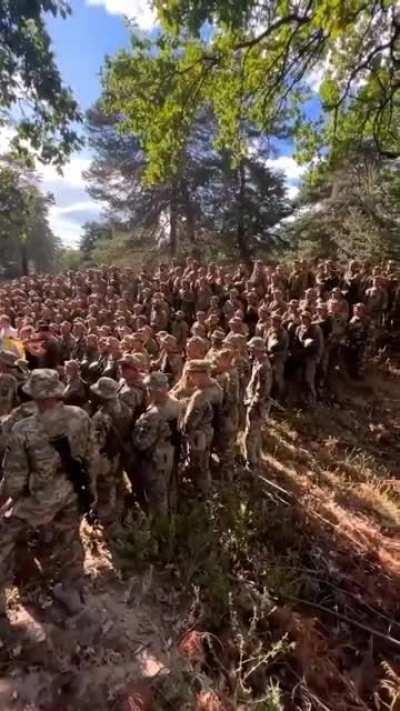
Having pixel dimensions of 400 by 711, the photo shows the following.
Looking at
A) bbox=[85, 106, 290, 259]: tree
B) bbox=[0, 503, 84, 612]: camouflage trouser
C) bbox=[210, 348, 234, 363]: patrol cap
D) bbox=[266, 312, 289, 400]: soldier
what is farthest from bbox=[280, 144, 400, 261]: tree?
bbox=[0, 503, 84, 612]: camouflage trouser

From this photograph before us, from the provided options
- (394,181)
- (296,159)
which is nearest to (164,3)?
(296,159)

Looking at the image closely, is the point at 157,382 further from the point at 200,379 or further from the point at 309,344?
the point at 309,344

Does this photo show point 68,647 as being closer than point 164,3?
Yes

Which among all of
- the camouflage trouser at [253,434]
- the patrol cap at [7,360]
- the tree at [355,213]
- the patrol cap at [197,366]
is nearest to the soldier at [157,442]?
the patrol cap at [197,366]

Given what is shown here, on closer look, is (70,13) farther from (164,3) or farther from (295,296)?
(295,296)

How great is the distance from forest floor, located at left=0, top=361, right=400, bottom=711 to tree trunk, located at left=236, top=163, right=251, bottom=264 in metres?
21.7

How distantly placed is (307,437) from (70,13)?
8510mm

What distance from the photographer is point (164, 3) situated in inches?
283

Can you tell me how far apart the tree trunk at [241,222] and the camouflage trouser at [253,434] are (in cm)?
2025

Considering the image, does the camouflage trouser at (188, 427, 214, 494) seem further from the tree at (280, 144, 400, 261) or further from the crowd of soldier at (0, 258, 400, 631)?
the tree at (280, 144, 400, 261)

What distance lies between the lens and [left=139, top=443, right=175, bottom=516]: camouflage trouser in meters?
6.29

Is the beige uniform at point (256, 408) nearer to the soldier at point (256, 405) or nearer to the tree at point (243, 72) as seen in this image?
the soldier at point (256, 405)

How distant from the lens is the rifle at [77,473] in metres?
5.03

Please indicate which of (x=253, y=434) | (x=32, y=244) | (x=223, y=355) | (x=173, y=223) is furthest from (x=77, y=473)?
(x=32, y=244)
